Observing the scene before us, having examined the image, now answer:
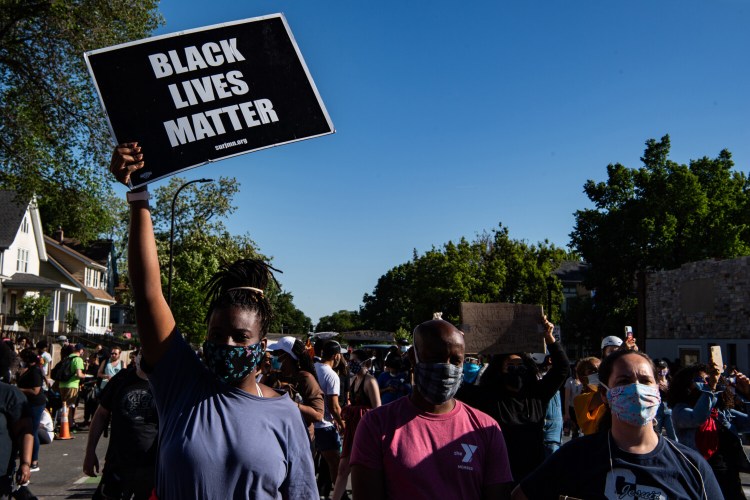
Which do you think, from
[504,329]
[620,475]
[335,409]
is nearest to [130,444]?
[504,329]

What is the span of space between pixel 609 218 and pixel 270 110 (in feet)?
162

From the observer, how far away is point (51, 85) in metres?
21.0

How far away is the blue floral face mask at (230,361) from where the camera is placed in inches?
111

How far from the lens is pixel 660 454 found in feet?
10.5

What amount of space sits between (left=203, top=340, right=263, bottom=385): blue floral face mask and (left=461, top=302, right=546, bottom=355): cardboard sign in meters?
3.27

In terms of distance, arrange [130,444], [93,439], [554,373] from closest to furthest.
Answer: [554,373]
[130,444]
[93,439]

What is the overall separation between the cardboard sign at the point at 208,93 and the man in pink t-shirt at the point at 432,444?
116 centimetres

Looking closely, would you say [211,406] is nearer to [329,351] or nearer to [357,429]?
[357,429]

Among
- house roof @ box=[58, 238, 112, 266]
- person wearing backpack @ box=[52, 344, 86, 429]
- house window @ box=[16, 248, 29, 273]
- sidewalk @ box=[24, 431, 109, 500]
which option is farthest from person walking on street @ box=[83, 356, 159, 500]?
house roof @ box=[58, 238, 112, 266]

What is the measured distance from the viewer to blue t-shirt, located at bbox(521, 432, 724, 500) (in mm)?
3109

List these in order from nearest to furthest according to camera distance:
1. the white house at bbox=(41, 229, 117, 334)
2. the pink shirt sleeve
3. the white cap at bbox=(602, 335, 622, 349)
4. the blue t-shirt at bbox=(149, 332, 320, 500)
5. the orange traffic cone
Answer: the blue t-shirt at bbox=(149, 332, 320, 500) < the pink shirt sleeve < the white cap at bbox=(602, 335, 622, 349) < the orange traffic cone < the white house at bbox=(41, 229, 117, 334)

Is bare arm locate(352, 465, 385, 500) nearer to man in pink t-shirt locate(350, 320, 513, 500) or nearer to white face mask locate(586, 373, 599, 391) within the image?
man in pink t-shirt locate(350, 320, 513, 500)

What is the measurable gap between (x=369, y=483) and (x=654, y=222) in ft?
158

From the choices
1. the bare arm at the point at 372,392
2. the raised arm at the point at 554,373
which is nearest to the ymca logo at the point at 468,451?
the raised arm at the point at 554,373
